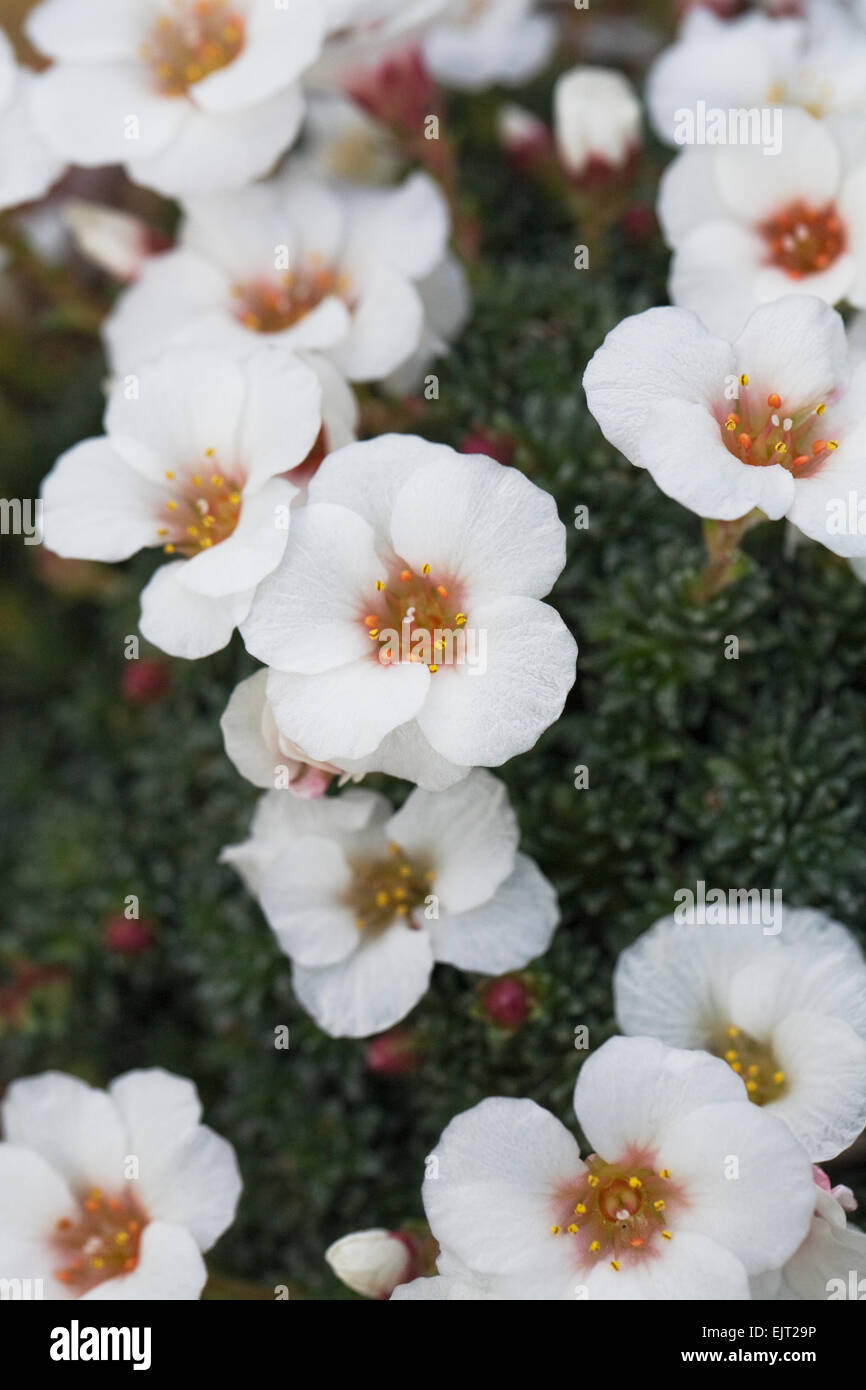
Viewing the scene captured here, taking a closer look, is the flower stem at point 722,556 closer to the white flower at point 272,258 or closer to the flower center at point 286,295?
the white flower at point 272,258

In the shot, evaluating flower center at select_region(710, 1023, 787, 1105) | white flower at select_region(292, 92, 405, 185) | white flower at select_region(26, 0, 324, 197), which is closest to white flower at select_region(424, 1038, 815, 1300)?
flower center at select_region(710, 1023, 787, 1105)

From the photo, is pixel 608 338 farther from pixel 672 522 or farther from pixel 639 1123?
pixel 639 1123

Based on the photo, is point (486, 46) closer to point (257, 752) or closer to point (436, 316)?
point (436, 316)

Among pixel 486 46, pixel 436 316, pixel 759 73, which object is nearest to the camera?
pixel 759 73

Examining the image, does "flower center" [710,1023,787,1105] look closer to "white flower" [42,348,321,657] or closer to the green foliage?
the green foliage

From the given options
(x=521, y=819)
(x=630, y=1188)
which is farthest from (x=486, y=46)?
(x=630, y=1188)

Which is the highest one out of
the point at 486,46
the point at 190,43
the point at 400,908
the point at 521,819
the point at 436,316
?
the point at 486,46
